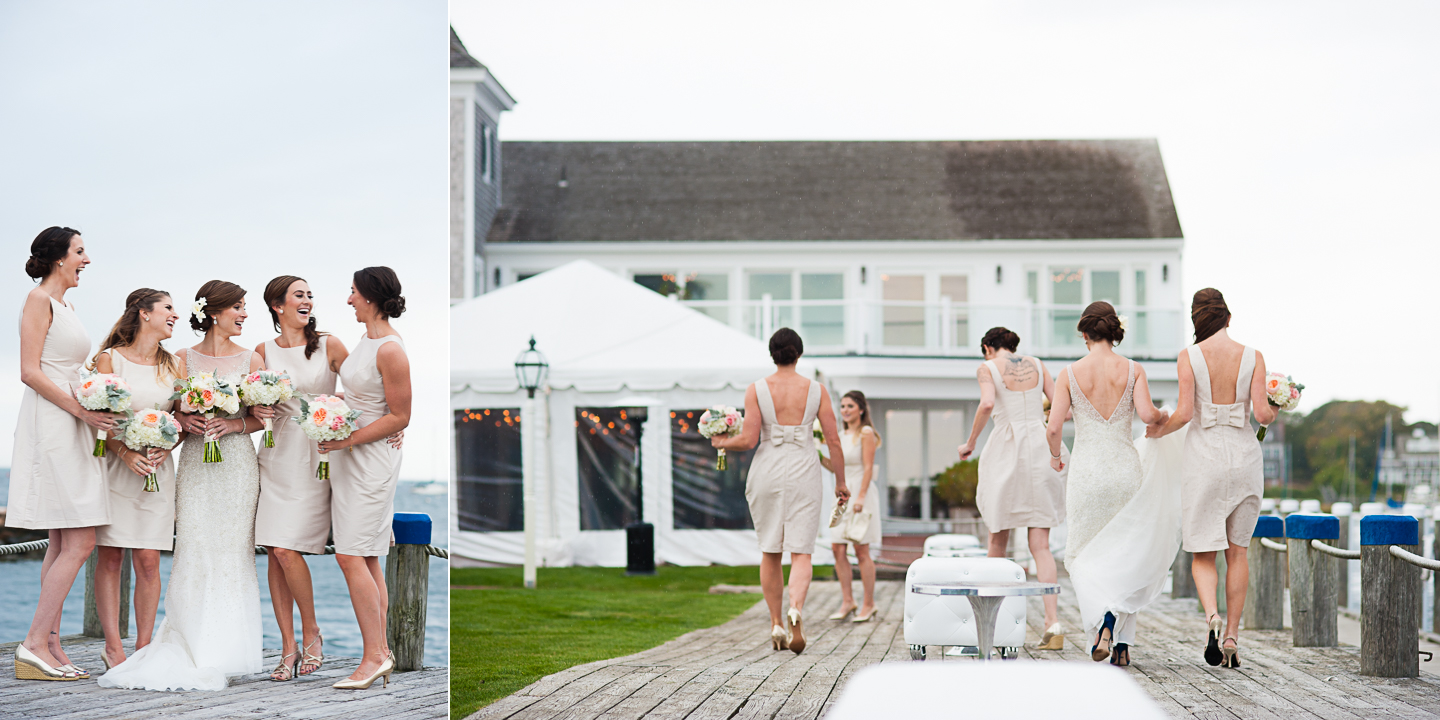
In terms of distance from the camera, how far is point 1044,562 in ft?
22.9

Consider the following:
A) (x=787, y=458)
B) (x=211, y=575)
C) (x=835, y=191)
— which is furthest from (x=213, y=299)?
(x=835, y=191)

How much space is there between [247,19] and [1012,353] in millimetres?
4513

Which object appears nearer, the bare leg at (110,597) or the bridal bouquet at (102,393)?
the bridal bouquet at (102,393)

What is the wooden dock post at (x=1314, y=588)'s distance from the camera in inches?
281

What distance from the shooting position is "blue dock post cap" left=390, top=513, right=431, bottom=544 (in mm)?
5863

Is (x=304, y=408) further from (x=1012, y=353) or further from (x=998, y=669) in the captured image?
(x=1012, y=353)

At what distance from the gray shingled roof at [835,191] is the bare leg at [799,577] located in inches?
507

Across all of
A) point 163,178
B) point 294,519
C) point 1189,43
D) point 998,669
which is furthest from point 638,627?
point 1189,43

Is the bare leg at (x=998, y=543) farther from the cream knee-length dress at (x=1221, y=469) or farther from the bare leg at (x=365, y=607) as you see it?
the bare leg at (x=365, y=607)

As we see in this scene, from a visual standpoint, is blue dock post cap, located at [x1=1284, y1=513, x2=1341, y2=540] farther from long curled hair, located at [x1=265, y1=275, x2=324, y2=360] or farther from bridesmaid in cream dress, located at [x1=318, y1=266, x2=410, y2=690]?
long curled hair, located at [x1=265, y1=275, x2=324, y2=360]

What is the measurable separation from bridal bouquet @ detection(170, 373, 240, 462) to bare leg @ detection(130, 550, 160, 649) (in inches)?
19.6

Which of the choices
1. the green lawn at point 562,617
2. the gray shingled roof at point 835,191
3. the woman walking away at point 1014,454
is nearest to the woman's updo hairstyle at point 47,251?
the green lawn at point 562,617

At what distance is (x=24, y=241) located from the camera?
520 centimetres

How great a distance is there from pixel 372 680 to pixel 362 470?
86cm
